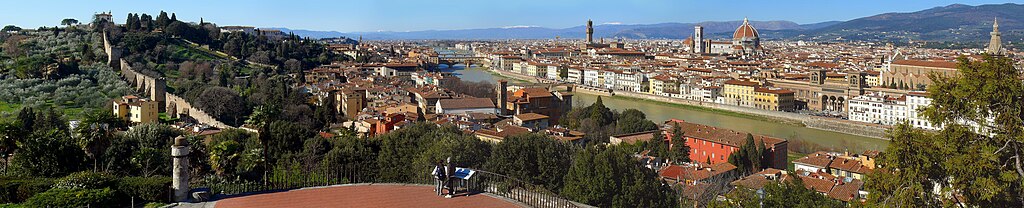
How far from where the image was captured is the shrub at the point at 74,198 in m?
4.40

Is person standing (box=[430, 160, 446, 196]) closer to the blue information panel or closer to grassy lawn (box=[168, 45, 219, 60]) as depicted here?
the blue information panel

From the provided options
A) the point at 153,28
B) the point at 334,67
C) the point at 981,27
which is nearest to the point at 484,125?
the point at 334,67

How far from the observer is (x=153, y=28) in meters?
30.0

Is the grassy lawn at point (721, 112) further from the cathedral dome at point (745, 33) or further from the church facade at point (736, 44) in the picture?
the cathedral dome at point (745, 33)

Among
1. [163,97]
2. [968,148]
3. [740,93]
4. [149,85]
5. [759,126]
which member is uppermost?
[968,148]

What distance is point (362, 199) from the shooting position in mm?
4828

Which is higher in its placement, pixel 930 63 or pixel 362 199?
pixel 930 63

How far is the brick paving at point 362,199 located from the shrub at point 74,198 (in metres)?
0.57

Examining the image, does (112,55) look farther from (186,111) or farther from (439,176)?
(439,176)

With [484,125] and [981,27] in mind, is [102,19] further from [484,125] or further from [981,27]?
[981,27]

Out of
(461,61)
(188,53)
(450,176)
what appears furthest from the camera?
(461,61)

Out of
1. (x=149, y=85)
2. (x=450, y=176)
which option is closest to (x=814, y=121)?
(x=149, y=85)

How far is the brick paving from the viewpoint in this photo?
4.67 meters

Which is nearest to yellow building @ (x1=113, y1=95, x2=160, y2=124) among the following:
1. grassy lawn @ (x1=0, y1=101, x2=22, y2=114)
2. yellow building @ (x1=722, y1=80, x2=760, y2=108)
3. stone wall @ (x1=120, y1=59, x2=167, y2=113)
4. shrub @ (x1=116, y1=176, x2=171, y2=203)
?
stone wall @ (x1=120, y1=59, x2=167, y2=113)
